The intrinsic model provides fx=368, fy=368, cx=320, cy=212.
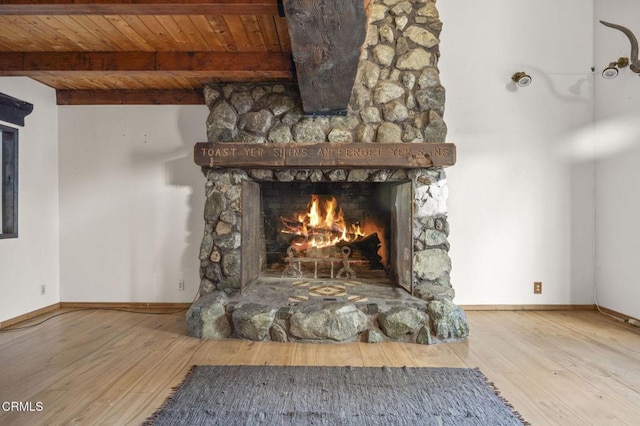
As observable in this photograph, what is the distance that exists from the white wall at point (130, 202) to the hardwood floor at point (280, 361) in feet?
1.57

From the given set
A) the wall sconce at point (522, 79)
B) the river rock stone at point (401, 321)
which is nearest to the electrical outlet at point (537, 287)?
the river rock stone at point (401, 321)

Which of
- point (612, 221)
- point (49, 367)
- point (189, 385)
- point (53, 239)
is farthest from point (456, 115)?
point (53, 239)

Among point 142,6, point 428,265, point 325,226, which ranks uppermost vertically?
point 142,6

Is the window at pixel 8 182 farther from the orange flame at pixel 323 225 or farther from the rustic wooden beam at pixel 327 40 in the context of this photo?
the rustic wooden beam at pixel 327 40

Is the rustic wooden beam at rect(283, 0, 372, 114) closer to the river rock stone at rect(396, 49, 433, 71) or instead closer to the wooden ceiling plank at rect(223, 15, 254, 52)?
the wooden ceiling plank at rect(223, 15, 254, 52)

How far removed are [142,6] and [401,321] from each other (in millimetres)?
2603

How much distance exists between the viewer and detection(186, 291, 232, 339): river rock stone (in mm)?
2875

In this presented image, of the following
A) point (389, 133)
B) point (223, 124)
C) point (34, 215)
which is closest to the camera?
point (389, 133)

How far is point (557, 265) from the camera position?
12.3 feet

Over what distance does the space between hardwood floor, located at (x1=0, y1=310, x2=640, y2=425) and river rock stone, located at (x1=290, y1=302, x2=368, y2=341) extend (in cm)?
9

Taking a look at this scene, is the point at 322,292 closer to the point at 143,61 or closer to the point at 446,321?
the point at 446,321

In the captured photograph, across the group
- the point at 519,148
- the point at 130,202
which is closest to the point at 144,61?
the point at 130,202

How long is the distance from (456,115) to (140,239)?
3.49 metres

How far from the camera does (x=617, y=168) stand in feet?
11.5
